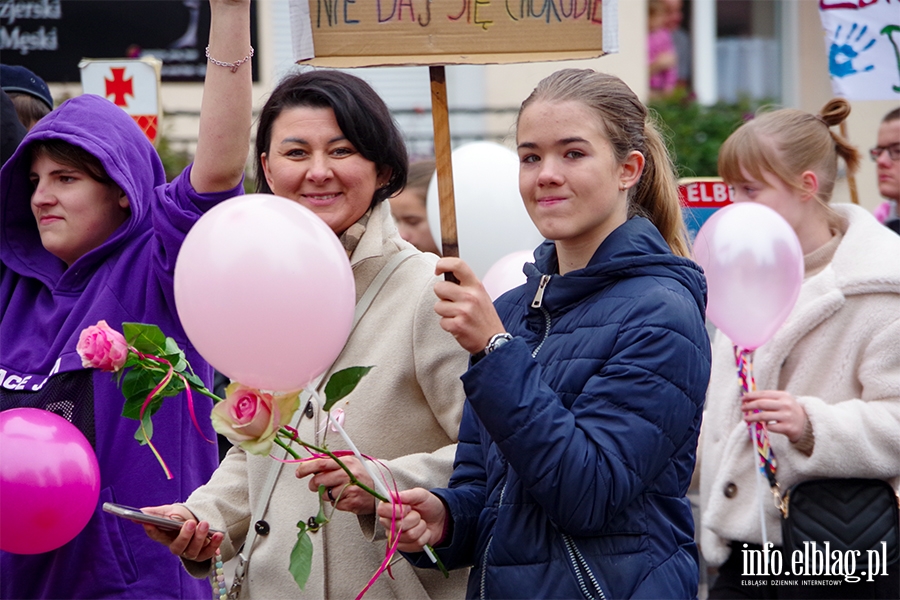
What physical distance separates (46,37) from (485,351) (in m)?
6.78

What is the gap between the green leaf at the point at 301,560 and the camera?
2130 mm

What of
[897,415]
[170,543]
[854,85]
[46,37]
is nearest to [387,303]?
[170,543]

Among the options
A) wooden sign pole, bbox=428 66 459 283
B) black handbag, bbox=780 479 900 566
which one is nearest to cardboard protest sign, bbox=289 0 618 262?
wooden sign pole, bbox=428 66 459 283

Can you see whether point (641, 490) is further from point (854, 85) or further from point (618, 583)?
point (854, 85)

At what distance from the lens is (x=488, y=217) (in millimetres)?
4652

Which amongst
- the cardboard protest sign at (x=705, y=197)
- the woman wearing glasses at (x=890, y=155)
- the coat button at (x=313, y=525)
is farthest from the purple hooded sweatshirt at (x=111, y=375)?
the woman wearing glasses at (x=890, y=155)

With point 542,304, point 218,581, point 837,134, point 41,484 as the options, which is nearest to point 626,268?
point 542,304

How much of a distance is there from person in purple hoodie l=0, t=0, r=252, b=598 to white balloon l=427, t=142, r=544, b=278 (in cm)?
177

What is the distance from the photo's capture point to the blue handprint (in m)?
4.98

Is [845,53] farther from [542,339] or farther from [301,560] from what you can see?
[301,560]

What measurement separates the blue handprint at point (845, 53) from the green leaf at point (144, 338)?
3762 millimetres

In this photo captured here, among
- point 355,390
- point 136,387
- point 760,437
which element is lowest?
point 760,437

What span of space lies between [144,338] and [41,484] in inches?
26.9

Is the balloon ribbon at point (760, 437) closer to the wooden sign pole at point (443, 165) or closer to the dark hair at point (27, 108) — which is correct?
the wooden sign pole at point (443, 165)
